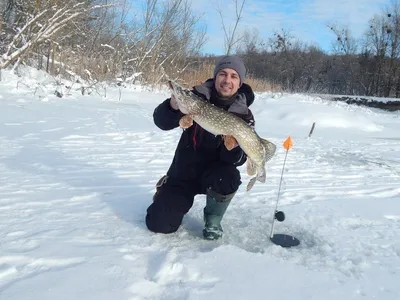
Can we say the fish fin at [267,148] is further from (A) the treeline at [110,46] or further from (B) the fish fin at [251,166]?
(A) the treeline at [110,46]

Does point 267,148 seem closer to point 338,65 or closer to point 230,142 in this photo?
point 230,142

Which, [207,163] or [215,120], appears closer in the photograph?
[215,120]

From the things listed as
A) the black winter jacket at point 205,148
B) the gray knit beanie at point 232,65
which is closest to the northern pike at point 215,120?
the black winter jacket at point 205,148

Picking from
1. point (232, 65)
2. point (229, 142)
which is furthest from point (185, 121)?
point (232, 65)

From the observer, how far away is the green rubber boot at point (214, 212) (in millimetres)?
2549

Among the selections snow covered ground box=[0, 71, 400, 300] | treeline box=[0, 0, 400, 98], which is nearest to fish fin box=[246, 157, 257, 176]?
snow covered ground box=[0, 71, 400, 300]

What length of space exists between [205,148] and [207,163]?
120 millimetres

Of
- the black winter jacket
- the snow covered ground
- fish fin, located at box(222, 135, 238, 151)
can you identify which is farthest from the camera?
the black winter jacket

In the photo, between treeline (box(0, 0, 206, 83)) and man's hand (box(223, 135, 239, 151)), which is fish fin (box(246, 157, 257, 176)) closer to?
man's hand (box(223, 135, 239, 151))

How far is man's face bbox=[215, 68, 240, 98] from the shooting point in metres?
2.60

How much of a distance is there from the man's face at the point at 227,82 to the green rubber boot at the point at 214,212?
2.43 feet

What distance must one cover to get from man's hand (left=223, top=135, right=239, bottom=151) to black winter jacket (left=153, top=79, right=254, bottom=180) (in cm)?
11

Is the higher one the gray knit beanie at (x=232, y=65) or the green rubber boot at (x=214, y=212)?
the gray knit beanie at (x=232, y=65)

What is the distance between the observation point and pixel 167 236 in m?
2.50
